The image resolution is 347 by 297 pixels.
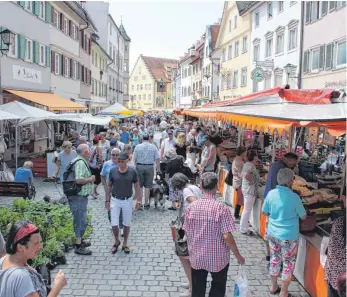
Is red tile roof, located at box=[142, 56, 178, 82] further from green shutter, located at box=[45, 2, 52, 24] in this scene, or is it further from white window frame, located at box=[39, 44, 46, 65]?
white window frame, located at box=[39, 44, 46, 65]

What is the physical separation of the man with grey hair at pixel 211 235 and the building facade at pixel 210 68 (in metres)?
35.4

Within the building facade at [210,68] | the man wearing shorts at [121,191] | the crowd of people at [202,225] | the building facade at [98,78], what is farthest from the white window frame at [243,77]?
the man wearing shorts at [121,191]

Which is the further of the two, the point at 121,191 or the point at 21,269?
the point at 121,191

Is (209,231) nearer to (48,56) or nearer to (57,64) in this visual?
(48,56)

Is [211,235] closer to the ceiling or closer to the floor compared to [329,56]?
closer to the floor

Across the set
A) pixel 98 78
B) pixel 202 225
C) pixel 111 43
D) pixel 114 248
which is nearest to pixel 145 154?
pixel 114 248

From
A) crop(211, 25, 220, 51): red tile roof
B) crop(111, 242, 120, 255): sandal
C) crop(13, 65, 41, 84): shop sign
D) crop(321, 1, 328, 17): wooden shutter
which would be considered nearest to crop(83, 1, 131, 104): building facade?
crop(211, 25, 220, 51): red tile roof

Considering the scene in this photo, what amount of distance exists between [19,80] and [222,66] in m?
23.1

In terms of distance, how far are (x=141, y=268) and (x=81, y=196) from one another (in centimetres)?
152

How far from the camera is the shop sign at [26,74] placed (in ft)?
56.2

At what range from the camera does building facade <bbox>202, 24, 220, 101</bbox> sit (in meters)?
40.3

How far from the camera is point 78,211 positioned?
6504 millimetres

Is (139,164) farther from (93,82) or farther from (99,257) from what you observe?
(93,82)

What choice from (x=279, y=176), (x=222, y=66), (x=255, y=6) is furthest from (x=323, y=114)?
(x=222, y=66)
